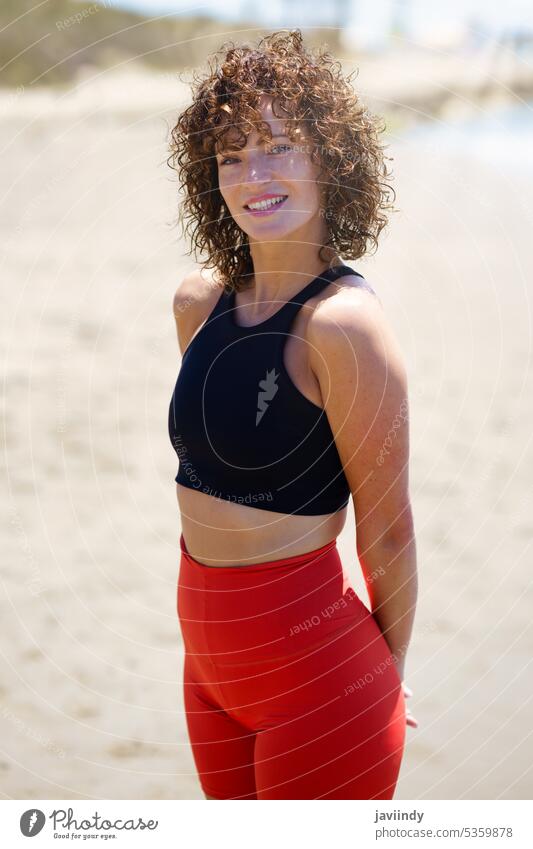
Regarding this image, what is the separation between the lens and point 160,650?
4.30 metres

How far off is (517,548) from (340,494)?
3529 millimetres

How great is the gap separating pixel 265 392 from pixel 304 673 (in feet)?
1.76

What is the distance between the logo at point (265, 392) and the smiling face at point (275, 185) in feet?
1.06

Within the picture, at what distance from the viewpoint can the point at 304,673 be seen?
6.01 ft

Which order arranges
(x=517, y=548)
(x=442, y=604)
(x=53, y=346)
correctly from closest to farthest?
(x=442, y=604)
(x=517, y=548)
(x=53, y=346)

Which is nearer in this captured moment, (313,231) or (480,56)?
(313,231)

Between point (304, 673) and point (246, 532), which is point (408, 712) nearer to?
point (304, 673)

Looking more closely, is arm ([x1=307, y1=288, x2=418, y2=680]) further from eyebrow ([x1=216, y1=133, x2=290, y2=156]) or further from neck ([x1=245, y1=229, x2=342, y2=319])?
eyebrow ([x1=216, y1=133, x2=290, y2=156])

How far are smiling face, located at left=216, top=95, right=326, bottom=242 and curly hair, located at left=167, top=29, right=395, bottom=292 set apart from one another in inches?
0.7

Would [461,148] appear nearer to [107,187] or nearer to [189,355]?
[107,187]

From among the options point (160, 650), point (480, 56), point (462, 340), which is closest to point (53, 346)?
point (462, 340)
